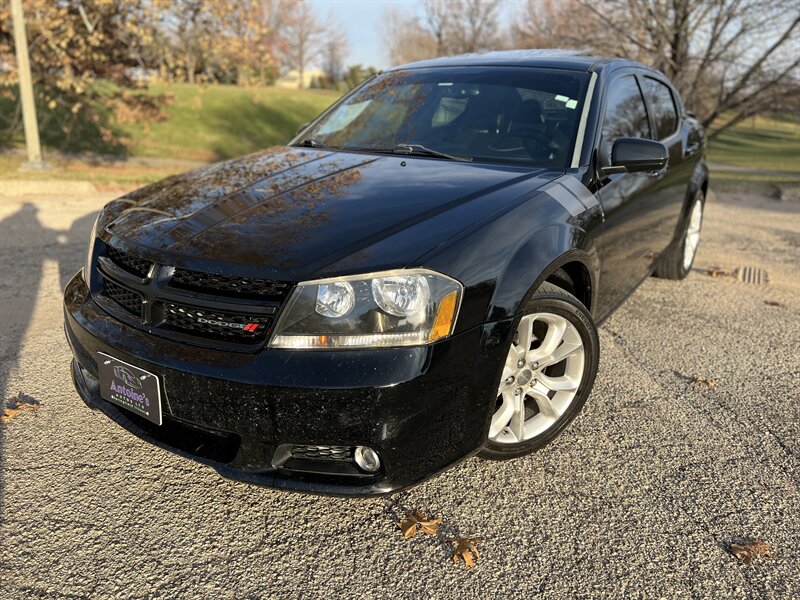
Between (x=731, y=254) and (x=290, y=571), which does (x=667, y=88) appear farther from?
(x=290, y=571)

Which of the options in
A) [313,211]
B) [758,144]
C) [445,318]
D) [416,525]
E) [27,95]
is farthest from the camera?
[758,144]

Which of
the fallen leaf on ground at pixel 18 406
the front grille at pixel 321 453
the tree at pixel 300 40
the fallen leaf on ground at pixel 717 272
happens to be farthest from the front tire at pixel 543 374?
the tree at pixel 300 40

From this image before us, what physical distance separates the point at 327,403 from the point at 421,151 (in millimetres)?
1719

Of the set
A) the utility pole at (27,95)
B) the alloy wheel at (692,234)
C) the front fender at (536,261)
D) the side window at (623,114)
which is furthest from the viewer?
the utility pole at (27,95)

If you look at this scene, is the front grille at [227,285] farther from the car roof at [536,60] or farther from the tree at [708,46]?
the tree at [708,46]

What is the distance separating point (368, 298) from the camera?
2.13 meters

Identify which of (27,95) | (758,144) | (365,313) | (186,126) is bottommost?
(758,144)

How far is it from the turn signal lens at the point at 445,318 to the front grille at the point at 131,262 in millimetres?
1096

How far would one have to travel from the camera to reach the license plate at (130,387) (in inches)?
89.0

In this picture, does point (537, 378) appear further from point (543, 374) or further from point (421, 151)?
point (421, 151)

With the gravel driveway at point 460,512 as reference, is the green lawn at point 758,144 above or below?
below

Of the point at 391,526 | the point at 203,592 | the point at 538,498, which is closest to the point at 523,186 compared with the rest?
the point at 538,498

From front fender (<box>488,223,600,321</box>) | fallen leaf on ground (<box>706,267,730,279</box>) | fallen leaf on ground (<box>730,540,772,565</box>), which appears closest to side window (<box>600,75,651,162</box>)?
front fender (<box>488,223,600,321</box>)

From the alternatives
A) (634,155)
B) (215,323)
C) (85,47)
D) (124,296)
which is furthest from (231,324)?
(85,47)
